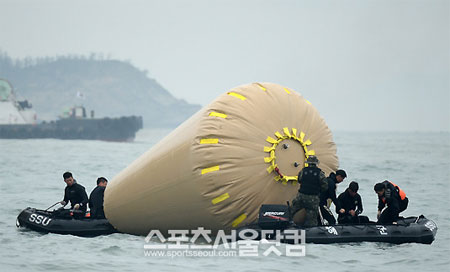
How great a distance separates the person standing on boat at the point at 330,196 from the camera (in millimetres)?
12281

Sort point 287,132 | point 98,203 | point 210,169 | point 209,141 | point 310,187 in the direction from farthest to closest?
point 98,203, point 287,132, point 310,187, point 209,141, point 210,169

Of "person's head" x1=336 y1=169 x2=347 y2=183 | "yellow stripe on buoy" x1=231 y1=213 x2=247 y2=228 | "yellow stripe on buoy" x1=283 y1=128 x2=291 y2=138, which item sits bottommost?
"yellow stripe on buoy" x1=231 y1=213 x2=247 y2=228

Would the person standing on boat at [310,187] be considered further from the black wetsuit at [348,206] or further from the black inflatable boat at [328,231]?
the black wetsuit at [348,206]

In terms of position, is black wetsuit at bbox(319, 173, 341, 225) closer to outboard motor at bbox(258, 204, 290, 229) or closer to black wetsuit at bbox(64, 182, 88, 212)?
outboard motor at bbox(258, 204, 290, 229)

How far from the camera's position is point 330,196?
40.4 feet

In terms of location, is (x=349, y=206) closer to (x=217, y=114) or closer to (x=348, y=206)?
(x=348, y=206)

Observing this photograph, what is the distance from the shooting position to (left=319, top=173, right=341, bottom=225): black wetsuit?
40.3 ft

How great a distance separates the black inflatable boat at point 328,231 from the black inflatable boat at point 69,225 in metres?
2.76

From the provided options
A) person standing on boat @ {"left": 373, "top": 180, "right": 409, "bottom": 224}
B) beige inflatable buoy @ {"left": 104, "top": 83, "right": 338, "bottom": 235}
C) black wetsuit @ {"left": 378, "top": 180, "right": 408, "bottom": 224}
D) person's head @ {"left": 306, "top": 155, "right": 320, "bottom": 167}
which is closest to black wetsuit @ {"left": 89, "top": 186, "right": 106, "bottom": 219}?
beige inflatable buoy @ {"left": 104, "top": 83, "right": 338, "bottom": 235}

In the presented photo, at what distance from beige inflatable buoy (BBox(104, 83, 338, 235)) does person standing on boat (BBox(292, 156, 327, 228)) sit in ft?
1.03

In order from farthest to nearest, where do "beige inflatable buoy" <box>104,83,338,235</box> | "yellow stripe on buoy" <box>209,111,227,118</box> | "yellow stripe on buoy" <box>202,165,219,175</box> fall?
1. "yellow stripe on buoy" <box>209,111,227,118</box>
2. "beige inflatable buoy" <box>104,83,338,235</box>
3. "yellow stripe on buoy" <box>202,165,219,175</box>

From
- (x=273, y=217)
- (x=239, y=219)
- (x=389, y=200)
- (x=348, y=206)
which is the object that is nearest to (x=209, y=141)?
(x=239, y=219)

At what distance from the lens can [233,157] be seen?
11617 millimetres

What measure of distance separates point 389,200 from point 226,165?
3057mm
